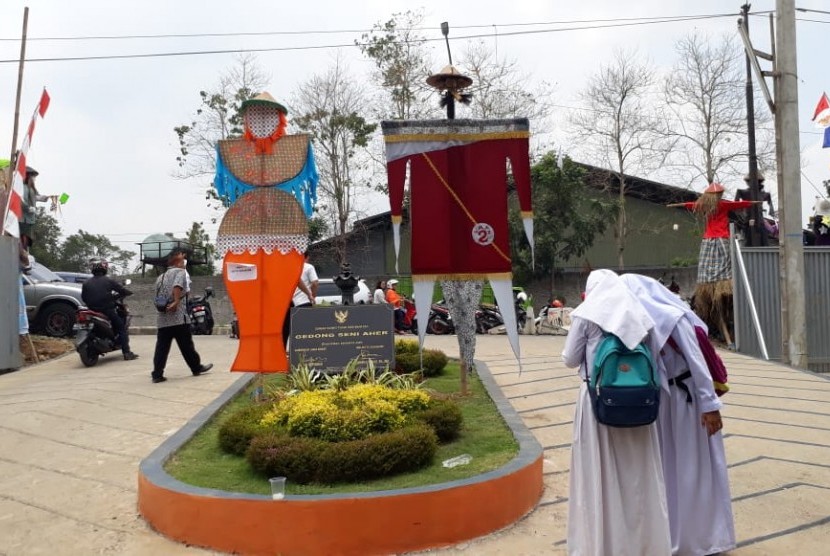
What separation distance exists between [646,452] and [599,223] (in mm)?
21533

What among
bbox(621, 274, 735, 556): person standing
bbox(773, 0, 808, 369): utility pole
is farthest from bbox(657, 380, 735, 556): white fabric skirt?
bbox(773, 0, 808, 369): utility pole

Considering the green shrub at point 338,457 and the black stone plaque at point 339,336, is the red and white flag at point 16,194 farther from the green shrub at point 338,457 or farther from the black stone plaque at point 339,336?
the green shrub at point 338,457

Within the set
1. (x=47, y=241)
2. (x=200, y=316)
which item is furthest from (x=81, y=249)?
(x=200, y=316)

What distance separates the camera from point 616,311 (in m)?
3.68

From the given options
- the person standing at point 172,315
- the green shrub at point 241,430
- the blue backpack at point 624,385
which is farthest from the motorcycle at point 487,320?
the blue backpack at point 624,385

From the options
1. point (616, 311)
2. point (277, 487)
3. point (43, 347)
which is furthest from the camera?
point (43, 347)

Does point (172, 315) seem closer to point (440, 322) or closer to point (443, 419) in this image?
point (443, 419)

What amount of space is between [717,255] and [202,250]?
22.8m

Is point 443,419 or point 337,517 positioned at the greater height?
point 443,419

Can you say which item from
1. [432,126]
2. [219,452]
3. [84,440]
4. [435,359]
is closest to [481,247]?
[432,126]

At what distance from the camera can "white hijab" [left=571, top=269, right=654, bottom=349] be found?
357cm

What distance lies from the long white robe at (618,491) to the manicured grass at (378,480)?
3.38 ft

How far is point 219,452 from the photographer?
5.43m

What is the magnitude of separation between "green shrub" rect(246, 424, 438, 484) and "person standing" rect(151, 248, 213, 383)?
14.9 feet
